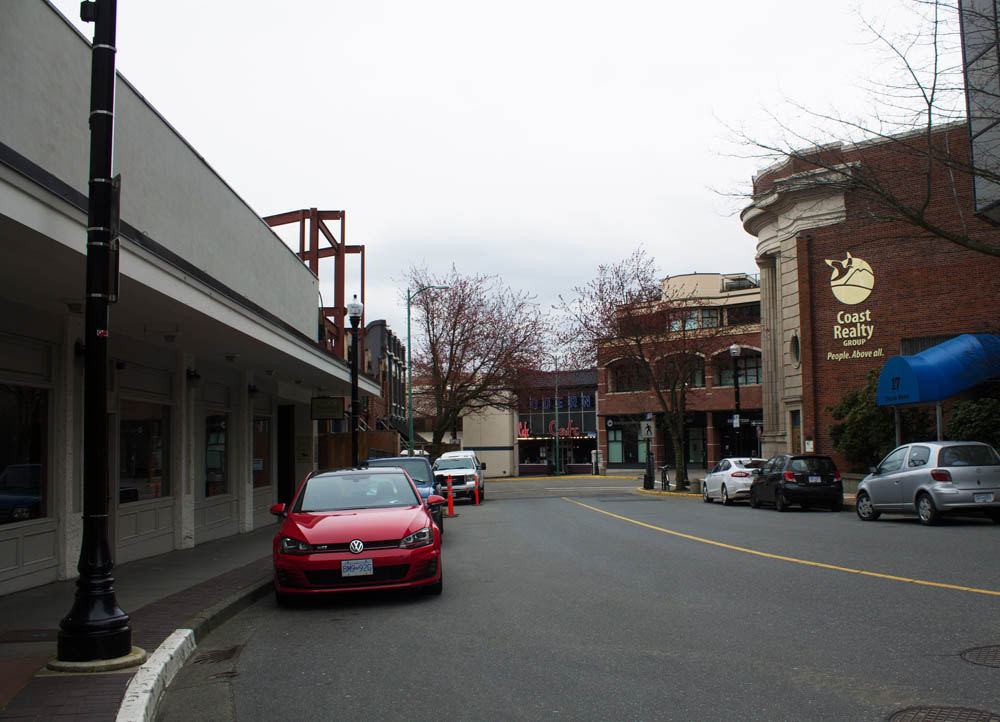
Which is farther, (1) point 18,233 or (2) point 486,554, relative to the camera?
(2) point 486,554

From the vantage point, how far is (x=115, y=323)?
39.5ft

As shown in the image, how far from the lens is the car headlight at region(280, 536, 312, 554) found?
933 centimetres

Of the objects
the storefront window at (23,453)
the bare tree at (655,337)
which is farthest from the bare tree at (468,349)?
the storefront window at (23,453)

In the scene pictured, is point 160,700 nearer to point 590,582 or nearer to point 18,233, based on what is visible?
point 18,233

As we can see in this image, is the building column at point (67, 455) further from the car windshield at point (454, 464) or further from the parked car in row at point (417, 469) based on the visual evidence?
the car windshield at point (454, 464)

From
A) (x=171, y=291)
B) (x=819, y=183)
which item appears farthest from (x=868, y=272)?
(x=171, y=291)

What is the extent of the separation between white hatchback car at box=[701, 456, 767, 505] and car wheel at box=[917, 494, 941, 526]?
9823mm

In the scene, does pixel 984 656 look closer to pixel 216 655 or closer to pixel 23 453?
Result: pixel 216 655

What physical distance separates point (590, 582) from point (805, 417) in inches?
1024

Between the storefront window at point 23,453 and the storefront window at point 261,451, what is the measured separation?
9.12 m

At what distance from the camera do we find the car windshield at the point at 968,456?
16625mm

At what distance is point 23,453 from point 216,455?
22.7 ft

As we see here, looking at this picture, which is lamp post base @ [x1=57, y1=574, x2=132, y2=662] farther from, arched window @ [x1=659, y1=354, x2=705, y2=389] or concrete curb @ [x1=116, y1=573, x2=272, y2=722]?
arched window @ [x1=659, y1=354, x2=705, y2=389]

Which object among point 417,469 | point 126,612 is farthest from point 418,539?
point 417,469
